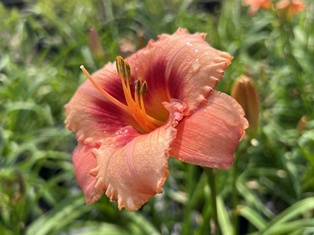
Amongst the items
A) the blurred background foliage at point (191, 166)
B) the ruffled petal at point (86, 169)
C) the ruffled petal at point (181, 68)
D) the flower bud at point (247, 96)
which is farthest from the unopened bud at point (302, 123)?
the ruffled petal at point (86, 169)

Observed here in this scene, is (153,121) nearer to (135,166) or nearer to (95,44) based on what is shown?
(135,166)

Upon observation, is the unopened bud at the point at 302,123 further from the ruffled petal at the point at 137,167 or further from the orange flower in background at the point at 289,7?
the ruffled petal at the point at 137,167

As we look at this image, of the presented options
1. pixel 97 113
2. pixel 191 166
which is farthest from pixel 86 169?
pixel 191 166

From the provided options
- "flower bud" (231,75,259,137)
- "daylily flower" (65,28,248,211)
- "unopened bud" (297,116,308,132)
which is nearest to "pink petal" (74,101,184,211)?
"daylily flower" (65,28,248,211)

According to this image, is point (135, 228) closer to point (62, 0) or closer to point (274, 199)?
point (274, 199)

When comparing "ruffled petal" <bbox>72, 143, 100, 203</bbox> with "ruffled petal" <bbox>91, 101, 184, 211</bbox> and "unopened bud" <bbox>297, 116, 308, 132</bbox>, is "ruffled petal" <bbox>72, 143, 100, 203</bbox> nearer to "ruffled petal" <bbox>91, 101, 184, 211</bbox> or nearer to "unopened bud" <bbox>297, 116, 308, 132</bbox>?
"ruffled petal" <bbox>91, 101, 184, 211</bbox>
